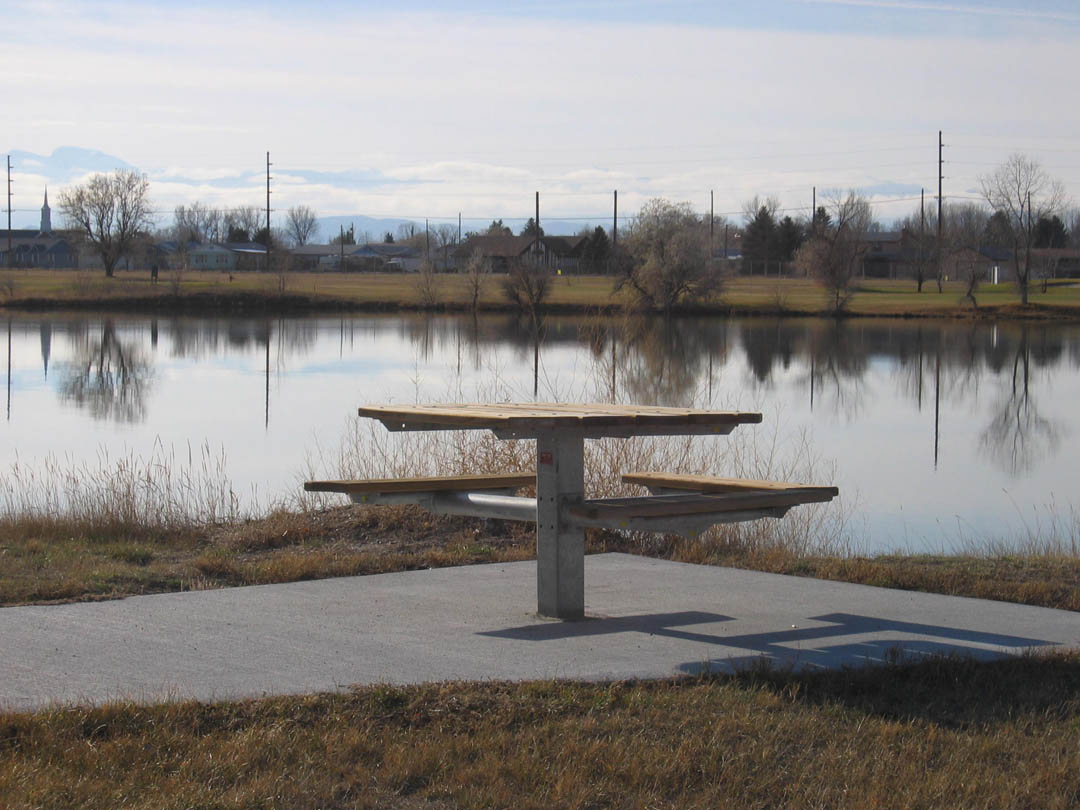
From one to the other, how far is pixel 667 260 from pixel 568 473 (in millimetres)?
57442

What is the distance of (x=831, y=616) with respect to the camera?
22.0ft

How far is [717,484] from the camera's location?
287 inches

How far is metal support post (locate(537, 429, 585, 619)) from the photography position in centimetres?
634

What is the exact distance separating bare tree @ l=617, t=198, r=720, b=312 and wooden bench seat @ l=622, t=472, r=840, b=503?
54.9 metres

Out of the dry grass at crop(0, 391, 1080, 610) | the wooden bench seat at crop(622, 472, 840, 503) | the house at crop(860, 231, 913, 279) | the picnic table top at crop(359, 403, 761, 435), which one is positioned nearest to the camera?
the picnic table top at crop(359, 403, 761, 435)

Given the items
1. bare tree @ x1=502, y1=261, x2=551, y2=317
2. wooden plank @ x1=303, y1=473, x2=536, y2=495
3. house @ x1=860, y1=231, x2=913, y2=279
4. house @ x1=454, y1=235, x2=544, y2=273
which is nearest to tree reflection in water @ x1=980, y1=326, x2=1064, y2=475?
wooden plank @ x1=303, y1=473, x2=536, y2=495

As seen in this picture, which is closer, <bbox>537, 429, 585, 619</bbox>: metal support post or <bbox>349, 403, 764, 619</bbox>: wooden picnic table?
<bbox>349, 403, 764, 619</bbox>: wooden picnic table

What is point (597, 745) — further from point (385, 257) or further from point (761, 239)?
point (385, 257)

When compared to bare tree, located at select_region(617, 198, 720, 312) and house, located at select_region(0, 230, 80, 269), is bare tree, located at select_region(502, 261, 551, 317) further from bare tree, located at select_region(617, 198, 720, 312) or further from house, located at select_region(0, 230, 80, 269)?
house, located at select_region(0, 230, 80, 269)

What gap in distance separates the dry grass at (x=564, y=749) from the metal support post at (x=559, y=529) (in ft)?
4.35

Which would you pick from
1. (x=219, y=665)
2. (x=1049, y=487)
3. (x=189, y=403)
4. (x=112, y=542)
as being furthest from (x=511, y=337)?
(x=219, y=665)

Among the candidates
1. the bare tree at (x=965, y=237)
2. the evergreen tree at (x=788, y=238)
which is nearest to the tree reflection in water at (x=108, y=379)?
the bare tree at (x=965, y=237)

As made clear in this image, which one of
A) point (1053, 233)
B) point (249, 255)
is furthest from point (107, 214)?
point (1053, 233)

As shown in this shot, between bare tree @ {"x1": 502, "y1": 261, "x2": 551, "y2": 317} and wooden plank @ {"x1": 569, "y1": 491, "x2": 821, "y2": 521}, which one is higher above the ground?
bare tree @ {"x1": 502, "y1": 261, "x2": 551, "y2": 317}
